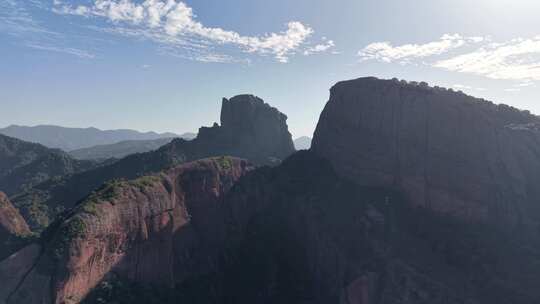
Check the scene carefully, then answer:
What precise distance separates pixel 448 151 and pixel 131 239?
149 ft

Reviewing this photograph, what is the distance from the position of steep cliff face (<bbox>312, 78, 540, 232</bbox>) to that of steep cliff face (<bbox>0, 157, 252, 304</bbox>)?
25.3 m

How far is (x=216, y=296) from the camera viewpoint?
55.5 metres

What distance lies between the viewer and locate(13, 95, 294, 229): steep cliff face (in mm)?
108938

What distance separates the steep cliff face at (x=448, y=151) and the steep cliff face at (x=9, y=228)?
63950 mm

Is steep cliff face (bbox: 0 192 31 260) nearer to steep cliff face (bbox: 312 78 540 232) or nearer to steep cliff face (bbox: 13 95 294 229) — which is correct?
steep cliff face (bbox: 13 95 294 229)

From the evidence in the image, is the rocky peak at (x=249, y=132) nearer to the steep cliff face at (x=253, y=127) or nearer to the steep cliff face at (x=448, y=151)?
the steep cliff face at (x=253, y=127)

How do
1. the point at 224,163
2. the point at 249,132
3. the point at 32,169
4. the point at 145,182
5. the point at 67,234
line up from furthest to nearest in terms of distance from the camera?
the point at 32,169
the point at 249,132
the point at 224,163
the point at 145,182
the point at 67,234

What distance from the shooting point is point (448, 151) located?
55500 millimetres

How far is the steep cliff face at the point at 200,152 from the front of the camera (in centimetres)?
10894

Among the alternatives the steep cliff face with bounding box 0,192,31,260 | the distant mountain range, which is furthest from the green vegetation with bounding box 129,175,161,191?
the distant mountain range

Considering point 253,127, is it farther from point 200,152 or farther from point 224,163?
point 224,163

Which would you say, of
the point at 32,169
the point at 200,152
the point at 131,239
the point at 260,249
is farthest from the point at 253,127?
the point at 131,239

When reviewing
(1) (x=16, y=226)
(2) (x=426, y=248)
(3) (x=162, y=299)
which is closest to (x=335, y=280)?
(2) (x=426, y=248)

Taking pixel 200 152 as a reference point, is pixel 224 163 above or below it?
above
